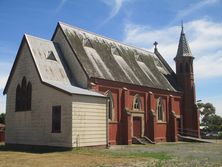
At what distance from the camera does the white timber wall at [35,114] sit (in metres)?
26.7

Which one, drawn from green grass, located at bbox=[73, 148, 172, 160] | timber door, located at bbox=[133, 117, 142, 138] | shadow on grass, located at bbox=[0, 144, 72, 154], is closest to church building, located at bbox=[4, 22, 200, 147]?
timber door, located at bbox=[133, 117, 142, 138]

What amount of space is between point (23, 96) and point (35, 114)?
2.80 meters

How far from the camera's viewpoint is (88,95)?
1078 inches

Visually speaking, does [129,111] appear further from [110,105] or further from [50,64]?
[50,64]

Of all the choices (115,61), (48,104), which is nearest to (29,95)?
(48,104)

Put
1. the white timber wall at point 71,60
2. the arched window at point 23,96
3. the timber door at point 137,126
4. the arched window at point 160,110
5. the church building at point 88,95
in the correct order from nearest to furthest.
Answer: the church building at point 88,95 < the arched window at point 23,96 < the white timber wall at point 71,60 < the timber door at point 137,126 < the arched window at point 160,110

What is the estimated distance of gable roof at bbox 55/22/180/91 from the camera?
3331 cm

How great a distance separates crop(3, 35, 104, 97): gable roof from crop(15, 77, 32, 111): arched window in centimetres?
196

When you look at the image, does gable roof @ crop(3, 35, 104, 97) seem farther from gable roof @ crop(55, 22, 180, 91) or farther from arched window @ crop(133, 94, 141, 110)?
arched window @ crop(133, 94, 141, 110)

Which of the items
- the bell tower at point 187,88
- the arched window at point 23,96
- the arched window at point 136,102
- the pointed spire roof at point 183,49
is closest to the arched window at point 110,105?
the arched window at point 136,102

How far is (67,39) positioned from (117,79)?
618 centimetres

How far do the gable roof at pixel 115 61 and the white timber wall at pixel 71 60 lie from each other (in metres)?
0.42

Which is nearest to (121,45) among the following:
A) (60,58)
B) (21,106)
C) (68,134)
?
(60,58)

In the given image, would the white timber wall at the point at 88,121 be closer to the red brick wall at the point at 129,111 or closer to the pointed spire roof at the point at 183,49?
the red brick wall at the point at 129,111
